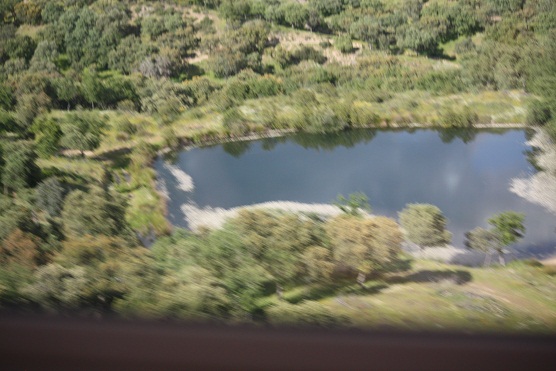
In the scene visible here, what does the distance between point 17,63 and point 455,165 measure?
172cm

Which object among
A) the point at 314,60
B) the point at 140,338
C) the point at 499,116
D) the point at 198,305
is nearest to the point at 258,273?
the point at 198,305

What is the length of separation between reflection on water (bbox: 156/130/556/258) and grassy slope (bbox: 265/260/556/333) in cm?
14

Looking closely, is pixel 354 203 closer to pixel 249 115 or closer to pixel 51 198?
pixel 249 115

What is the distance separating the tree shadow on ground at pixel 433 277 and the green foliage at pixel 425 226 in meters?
0.10

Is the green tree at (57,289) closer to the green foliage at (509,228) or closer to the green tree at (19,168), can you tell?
the green tree at (19,168)

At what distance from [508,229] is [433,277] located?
1.00 ft

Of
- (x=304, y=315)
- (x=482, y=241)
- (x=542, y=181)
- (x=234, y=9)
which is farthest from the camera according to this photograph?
(x=234, y=9)

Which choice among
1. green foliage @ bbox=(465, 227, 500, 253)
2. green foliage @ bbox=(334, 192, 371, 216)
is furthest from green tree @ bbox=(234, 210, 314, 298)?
green foliage @ bbox=(465, 227, 500, 253)

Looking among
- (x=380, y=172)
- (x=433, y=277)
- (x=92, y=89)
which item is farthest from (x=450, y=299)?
(x=92, y=89)

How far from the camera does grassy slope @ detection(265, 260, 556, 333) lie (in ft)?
4.95

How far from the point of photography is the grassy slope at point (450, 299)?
151 centimetres

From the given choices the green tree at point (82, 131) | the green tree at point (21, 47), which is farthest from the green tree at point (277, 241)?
the green tree at point (21, 47)

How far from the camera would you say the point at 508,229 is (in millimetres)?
1671

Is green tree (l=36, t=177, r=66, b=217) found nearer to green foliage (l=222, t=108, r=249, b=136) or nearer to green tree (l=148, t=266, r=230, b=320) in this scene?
green tree (l=148, t=266, r=230, b=320)
